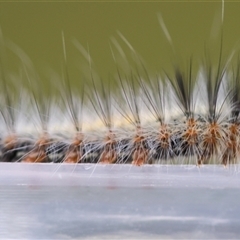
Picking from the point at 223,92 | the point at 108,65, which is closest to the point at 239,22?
the point at 108,65

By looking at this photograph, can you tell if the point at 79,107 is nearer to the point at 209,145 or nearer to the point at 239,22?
the point at 209,145

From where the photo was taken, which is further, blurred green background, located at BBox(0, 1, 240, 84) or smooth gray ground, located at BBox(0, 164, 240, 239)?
blurred green background, located at BBox(0, 1, 240, 84)

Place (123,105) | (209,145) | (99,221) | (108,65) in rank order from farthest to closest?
(108,65)
(123,105)
(209,145)
(99,221)

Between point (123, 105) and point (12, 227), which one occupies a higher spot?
point (123, 105)

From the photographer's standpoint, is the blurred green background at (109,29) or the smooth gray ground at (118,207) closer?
the smooth gray ground at (118,207)
